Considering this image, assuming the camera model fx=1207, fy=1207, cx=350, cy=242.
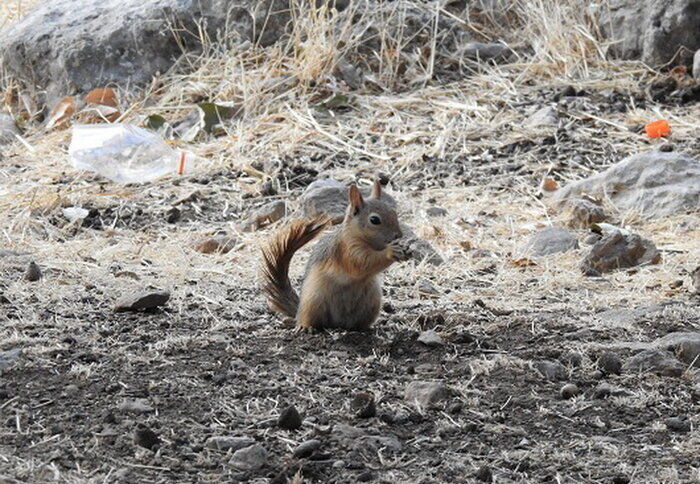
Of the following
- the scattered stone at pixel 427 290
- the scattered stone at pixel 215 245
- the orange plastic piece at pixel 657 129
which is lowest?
the orange plastic piece at pixel 657 129

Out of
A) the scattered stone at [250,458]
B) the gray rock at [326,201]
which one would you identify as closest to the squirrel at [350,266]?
the scattered stone at [250,458]

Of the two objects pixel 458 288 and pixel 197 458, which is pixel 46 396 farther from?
pixel 458 288

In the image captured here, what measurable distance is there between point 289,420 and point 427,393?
1.60ft

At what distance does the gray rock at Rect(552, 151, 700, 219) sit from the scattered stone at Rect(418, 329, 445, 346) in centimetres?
255

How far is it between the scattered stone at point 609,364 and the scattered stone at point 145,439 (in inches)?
60.3

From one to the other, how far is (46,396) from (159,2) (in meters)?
6.01

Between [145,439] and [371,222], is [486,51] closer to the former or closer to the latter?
[371,222]

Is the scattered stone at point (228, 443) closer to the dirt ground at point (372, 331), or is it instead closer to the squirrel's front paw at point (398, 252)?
the dirt ground at point (372, 331)

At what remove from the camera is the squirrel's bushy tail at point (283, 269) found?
4.54 metres

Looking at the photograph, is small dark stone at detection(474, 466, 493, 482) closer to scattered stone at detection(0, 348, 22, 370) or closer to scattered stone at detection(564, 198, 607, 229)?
scattered stone at detection(0, 348, 22, 370)

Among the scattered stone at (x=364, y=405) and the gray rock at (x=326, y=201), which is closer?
the scattered stone at (x=364, y=405)

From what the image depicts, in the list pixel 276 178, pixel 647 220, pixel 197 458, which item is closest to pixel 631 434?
pixel 197 458

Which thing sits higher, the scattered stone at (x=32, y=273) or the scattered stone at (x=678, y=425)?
the scattered stone at (x=678, y=425)

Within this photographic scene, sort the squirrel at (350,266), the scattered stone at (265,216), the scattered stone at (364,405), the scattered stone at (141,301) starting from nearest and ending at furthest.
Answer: the scattered stone at (364,405) → the squirrel at (350,266) → the scattered stone at (141,301) → the scattered stone at (265,216)
